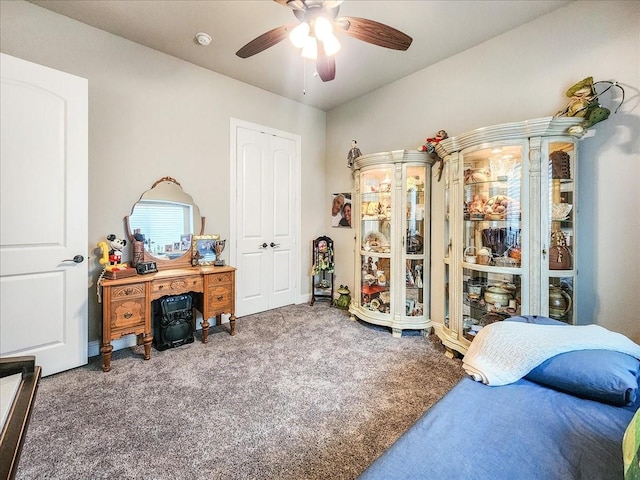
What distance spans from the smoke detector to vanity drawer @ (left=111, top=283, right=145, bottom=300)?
2.32 m

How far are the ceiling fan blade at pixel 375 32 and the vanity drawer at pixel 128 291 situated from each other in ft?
8.28

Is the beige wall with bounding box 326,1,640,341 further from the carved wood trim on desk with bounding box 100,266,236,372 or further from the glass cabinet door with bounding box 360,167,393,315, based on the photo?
the carved wood trim on desk with bounding box 100,266,236,372

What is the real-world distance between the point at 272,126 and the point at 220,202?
1285 millimetres

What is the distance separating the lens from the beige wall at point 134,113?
2.42m

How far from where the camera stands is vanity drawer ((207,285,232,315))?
9.75 feet

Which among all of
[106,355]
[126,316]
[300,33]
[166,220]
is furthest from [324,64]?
[106,355]

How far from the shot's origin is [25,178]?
2.13 m

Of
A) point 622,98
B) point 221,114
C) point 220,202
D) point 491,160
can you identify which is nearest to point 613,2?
point 622,98

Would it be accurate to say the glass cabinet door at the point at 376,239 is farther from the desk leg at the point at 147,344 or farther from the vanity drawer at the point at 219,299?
the desk leg at the point at 147,344

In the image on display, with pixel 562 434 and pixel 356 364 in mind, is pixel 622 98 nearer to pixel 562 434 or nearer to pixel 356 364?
pixel 562 434

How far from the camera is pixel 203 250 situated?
128 inches

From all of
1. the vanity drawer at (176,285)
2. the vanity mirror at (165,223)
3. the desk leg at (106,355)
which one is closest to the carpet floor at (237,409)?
the desk leg at (106,355)

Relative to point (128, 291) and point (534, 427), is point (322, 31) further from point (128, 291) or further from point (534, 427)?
point (128, 291)

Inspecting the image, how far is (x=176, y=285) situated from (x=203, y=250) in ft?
1.94
